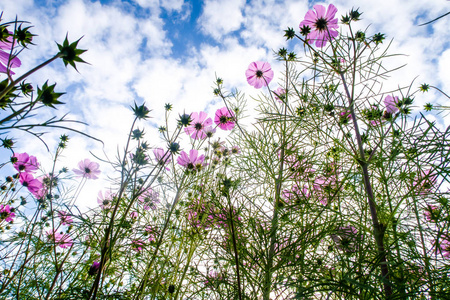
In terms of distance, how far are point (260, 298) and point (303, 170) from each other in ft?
2.20

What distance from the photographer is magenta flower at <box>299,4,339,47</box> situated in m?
1.24

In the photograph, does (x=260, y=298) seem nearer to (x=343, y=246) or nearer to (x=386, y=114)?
(x=343, y=246)

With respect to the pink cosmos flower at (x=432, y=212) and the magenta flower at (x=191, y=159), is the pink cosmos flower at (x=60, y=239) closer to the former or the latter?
the magenta flower at (x=191, y=159)

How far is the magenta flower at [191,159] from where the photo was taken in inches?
55.9

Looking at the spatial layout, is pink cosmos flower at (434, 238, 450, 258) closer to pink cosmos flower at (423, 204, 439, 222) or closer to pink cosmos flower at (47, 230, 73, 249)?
pink cosmos flower at (423, 204, 439, 222)

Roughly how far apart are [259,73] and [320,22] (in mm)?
602

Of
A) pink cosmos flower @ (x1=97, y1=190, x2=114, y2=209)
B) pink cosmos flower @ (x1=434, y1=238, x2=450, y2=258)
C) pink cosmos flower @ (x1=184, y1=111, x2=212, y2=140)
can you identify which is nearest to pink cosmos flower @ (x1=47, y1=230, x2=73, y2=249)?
pink cosmos flower @ (x1=97, y1=190, x2=114, y2=209)

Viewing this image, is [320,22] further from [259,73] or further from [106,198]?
[106,198]

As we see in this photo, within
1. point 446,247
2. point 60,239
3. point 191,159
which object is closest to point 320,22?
point 191,159

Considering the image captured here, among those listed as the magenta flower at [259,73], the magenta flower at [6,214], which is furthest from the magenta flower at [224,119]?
the magenta flower at [6,214]

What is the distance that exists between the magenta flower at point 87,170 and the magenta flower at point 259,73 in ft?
4.79

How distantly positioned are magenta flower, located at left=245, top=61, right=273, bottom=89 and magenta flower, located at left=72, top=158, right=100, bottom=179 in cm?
146

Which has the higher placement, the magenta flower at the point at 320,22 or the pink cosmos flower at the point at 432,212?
the magenta flower at the point at 320,22

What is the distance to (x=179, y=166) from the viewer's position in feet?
4.71
